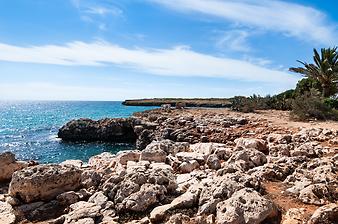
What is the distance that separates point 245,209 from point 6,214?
6.58 m

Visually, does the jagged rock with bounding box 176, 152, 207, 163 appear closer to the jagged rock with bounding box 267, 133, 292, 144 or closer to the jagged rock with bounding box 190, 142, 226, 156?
the jagged rock with bounding box 190, 142, 226, 156

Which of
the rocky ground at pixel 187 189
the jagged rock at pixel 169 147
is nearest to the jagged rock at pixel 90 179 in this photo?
the rocky ground at pixel 187 189

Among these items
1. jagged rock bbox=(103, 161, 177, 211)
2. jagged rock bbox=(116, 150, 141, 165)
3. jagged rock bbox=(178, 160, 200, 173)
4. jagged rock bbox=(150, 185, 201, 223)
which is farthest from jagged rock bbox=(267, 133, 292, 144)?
jagged rock bbox=(150, 185, 201, 223)

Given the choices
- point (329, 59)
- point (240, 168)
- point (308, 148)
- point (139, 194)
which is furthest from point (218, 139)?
point (329, 59)

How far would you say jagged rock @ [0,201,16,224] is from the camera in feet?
27.8

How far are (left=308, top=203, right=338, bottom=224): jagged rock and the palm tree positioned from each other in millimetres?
27031

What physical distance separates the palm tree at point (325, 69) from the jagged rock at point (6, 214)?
2994 centimetres

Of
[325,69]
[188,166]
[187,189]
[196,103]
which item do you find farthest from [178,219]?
[196,103]

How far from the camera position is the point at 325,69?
30.9 meters

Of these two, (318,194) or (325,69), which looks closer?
(318,194)

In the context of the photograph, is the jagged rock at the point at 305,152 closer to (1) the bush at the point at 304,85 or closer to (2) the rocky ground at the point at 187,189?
(2) the rocky ground at the point at 187,189

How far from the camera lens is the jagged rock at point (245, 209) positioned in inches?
270

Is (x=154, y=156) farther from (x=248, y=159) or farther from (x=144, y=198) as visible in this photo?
(x=144, y=198)

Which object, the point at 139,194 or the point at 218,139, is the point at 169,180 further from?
the point at 218,139
